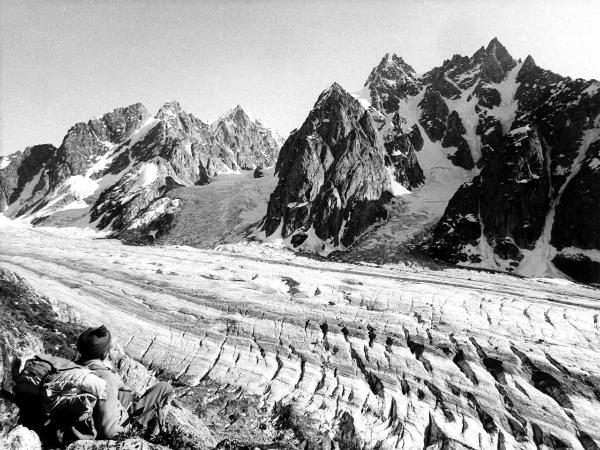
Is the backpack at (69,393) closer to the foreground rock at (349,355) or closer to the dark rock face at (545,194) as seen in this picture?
the foreground rock at (349,355)

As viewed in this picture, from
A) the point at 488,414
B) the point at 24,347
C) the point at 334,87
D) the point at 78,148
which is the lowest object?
the point at 488,414

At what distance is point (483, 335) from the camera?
75.4ft

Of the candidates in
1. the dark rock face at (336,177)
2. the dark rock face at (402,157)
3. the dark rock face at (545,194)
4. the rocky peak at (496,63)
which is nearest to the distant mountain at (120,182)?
the dark rock face at (336,177)

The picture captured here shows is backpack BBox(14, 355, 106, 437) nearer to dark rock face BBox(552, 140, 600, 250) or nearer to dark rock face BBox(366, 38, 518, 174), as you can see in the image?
dark rock face BBox(552, 140, 600, 250)

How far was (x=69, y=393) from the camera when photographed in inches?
243

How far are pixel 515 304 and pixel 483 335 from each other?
31.6 ft

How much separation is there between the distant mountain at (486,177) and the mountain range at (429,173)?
35 cm

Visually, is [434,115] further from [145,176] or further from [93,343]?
[93,343]

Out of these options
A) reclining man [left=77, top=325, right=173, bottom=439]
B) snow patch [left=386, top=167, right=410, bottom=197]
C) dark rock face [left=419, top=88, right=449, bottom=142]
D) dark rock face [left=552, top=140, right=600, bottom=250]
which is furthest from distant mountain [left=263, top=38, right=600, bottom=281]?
reclining man [left=77, top=325, right=173, bottom=439]

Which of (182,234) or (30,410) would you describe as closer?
(30,410)

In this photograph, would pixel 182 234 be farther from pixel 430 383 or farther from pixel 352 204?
pixel 430 383

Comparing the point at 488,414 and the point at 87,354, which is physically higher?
the point at 87,354

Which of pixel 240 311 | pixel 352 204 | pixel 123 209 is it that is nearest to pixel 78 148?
pixel 123 209

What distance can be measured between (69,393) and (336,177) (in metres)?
110
